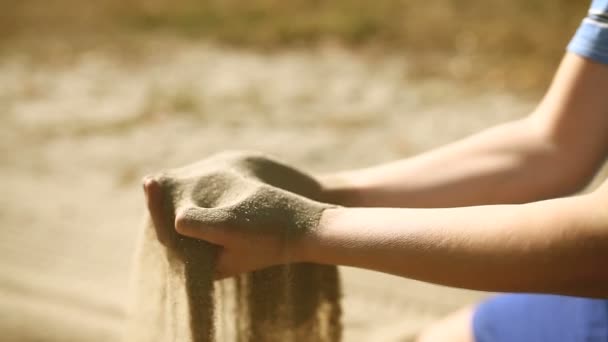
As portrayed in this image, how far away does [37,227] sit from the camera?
2.03m

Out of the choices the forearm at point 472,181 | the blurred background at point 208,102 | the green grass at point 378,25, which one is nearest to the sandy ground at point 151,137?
the blurred background at point 208,102

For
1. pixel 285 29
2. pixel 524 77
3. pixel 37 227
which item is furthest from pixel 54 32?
pixel 524 77

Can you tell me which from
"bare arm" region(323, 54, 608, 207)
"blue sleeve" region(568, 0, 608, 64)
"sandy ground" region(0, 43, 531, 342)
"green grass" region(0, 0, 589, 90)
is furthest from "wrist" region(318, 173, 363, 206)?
"green grass" region(0, 0, 589, 90)

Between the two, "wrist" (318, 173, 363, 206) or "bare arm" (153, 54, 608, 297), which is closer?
"bare arm" (153, 54, 608, 297)

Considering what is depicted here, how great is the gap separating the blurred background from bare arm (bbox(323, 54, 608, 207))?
29.3 inches

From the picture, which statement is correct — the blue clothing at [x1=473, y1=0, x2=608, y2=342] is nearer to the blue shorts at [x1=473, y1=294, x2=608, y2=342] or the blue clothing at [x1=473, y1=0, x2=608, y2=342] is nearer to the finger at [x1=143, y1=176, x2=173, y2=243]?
the blue shorts at [x1=473, y1=294, x2=608, y2=342]

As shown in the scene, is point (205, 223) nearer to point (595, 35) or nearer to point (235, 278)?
point (235, 278)

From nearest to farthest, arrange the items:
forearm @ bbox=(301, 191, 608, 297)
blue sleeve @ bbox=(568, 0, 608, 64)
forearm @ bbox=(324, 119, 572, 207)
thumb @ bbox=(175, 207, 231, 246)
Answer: forearm @ bbox=(301, 191, 608, 297) < thumb @ bbox=(175, 207, 231, 246) < blue sleeve @ bbox=(568, 0, 608, 64) < forearm @ bbox=(324, 119, 572, 207)

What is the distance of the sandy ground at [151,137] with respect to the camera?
1650mm

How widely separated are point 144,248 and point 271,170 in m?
0.23

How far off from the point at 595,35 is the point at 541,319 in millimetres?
435

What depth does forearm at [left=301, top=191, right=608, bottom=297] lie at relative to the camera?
22.6 inches

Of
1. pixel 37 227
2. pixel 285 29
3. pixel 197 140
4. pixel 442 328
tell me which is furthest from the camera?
pixel 285 29

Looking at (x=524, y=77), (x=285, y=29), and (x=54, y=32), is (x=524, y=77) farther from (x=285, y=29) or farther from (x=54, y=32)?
(x=54, y=32)
